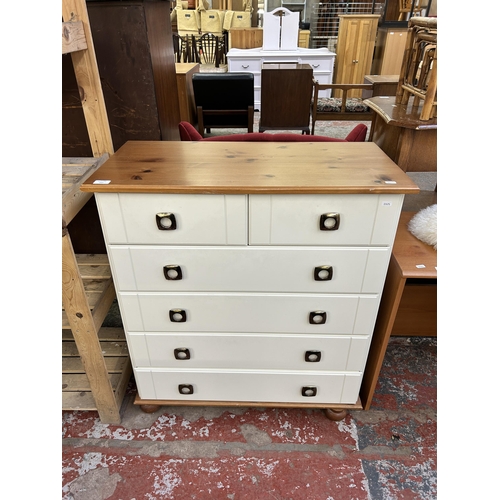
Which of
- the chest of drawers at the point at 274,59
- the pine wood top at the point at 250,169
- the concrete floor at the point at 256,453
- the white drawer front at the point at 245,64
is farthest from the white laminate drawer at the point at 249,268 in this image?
the white drawer front at the point at 245,64

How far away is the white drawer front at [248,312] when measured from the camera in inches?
51.7

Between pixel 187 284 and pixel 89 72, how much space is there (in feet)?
2.72

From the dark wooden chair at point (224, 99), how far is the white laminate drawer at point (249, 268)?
3033 millimetres

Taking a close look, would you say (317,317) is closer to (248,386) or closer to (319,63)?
(248,386)

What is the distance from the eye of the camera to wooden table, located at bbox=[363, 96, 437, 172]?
4.83 feet

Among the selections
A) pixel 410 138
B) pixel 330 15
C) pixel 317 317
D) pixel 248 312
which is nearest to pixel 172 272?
pixel 248 312

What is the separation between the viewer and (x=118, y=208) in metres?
1.13

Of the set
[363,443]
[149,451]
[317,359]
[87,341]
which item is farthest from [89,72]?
[363,443]

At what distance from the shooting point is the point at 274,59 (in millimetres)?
5617

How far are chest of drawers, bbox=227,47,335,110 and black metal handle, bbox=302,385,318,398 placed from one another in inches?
201

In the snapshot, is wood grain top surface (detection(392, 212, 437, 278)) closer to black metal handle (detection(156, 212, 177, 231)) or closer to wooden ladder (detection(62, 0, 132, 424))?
black metal handle (detection(156, 212, 177, 231))

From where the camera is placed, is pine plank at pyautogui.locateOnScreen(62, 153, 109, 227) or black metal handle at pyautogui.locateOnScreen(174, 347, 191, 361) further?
black metal handle at pyautogui.locateOnScreen(174, 347, 191, 361)

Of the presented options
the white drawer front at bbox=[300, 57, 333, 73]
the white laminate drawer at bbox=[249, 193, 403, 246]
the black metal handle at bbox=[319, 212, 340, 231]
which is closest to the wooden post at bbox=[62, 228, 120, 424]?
the white laminate drawer at bbox=[249, 193, 403, 246]

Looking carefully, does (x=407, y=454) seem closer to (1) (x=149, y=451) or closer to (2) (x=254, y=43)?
(1) (x=149, y=451)
